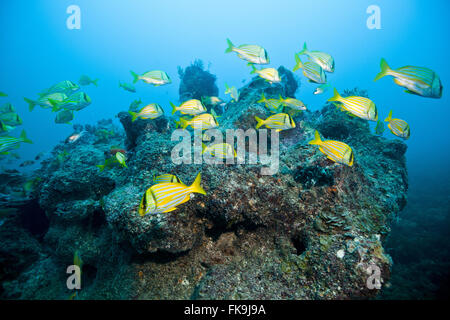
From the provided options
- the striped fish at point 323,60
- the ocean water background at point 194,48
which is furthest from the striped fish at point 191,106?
the ocean water background at point 194,48

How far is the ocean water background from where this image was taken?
7162cm

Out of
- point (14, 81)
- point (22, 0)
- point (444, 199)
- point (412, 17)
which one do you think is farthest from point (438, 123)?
point (14, 81)

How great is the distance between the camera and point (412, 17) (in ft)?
257

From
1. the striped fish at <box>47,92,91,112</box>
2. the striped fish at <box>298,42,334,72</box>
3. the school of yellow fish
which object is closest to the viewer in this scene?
the school of yellow fish

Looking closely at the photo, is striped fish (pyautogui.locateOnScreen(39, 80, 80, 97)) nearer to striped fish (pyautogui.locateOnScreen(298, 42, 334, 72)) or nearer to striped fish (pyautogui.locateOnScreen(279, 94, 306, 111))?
striped fish (pyautogui.locateOnScreen(279, 94, 306, 111))

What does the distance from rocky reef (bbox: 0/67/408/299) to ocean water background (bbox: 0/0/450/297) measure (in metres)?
Result: 63.9

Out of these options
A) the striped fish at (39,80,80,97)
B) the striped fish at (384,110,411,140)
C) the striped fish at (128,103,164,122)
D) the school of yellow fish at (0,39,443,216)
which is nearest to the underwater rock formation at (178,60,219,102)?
the school of yellow fish at (0,39,443,216)

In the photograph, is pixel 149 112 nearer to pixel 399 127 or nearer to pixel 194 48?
pixel 399 127

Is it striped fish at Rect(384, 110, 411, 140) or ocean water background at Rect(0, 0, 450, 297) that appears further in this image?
ocean water background at Rect(0, 0, 450, 297)

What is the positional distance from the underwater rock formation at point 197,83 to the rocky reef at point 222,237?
9953mm

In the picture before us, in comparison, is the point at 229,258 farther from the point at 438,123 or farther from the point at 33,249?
the point at 438,123

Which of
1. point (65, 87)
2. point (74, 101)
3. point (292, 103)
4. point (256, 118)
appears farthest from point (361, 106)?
point (65, 87)
